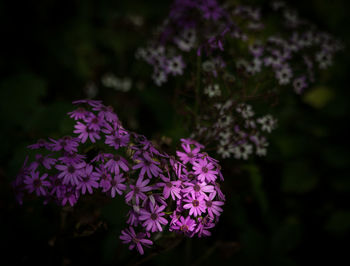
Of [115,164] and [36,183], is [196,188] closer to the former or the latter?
[115,164]

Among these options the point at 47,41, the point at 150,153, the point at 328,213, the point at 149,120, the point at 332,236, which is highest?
the point at 47,41

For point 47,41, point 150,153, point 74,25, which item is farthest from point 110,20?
point 150,153

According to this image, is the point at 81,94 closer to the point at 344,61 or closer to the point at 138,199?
the point at 138,199

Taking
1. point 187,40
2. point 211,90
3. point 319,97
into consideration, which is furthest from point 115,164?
point 319,97

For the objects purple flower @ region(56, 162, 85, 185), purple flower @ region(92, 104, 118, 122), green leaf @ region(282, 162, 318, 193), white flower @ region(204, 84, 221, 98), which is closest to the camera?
purple flower @ region(56, 162, 85, 185)

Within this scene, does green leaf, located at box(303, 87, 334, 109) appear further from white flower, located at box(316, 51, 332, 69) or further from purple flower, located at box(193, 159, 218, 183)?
purple flower, located at box(193, 159, 218, 183)

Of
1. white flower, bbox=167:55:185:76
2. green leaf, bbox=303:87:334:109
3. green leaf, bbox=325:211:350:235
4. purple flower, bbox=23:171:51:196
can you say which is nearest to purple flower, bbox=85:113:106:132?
purple flower, bbox=23:171:51:196
